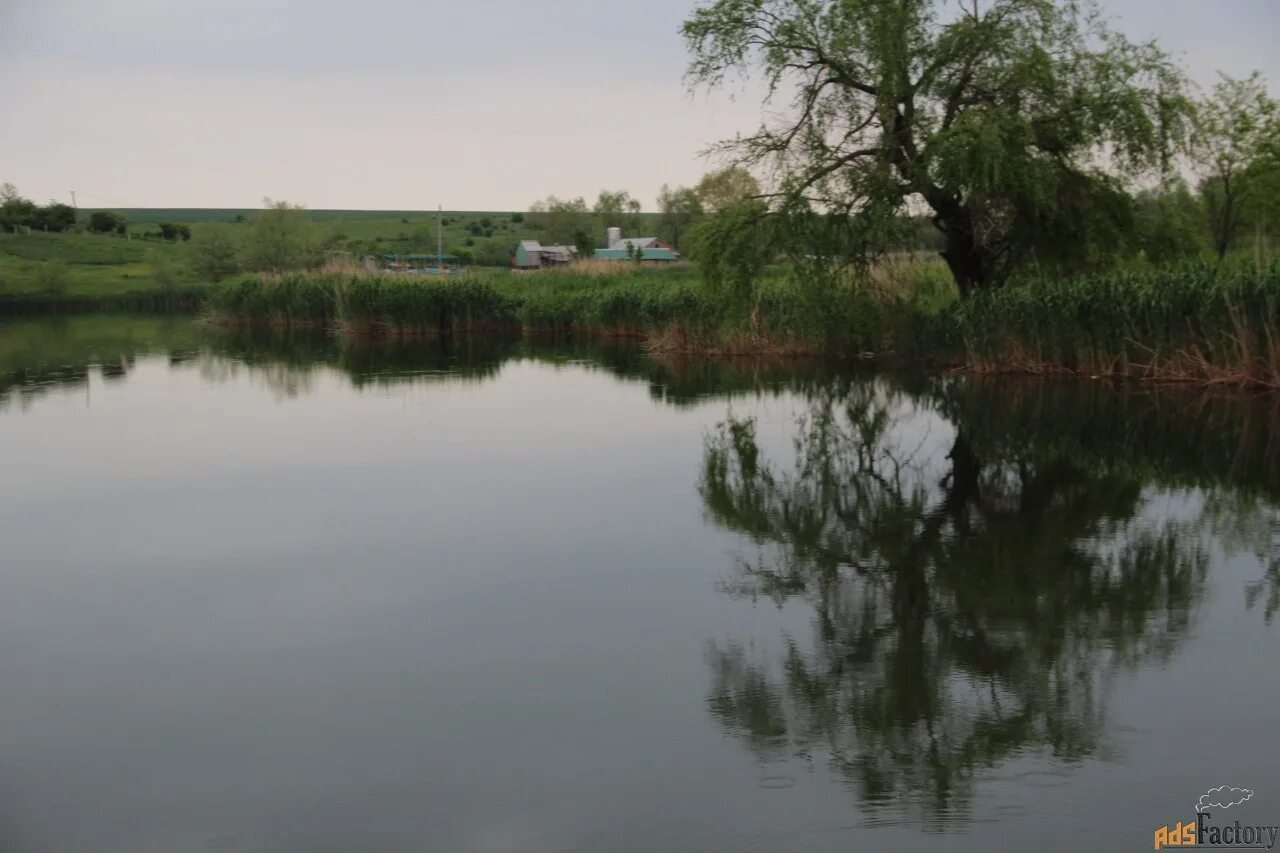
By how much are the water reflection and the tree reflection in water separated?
0.02 m

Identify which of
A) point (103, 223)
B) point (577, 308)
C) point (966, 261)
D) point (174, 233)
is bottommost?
point (577, 308)

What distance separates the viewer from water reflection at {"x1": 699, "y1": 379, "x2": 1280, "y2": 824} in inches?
216

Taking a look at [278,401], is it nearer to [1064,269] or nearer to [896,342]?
[896,342]

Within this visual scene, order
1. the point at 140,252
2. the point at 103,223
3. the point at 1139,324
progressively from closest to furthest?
the point at 1139,324 < the point at 140,252 < the point at 103,223

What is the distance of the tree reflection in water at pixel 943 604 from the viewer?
17.8ft

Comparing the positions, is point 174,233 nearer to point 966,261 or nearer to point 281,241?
point 281,241

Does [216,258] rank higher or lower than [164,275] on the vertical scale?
higher

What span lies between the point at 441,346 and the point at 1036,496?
82.4 feet

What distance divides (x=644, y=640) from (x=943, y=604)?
6.17 ft

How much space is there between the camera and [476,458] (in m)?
13.5

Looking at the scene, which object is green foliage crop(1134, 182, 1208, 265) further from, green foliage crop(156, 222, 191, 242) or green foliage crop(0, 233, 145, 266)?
green foliage crop(156, 222, 191, 242)

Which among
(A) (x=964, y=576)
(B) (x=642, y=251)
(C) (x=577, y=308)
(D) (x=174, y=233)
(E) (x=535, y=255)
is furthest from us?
(D) (x=174, y=233)

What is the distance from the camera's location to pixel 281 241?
63.6 m

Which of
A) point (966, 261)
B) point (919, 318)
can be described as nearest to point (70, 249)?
point (919, 318)
